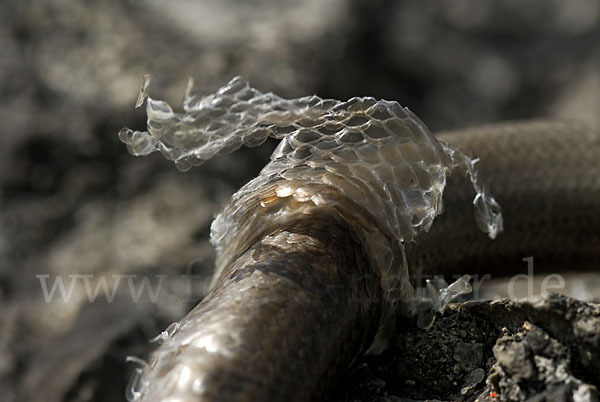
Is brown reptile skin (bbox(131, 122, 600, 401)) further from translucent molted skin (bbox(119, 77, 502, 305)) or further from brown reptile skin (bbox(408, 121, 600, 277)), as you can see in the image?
brown reptile skin (bbox(408, 121, 600, 277))

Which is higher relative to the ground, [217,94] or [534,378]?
[217,94]

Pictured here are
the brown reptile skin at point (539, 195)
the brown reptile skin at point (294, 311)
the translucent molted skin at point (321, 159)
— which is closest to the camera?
the brown reptile skin at point (294, 311)

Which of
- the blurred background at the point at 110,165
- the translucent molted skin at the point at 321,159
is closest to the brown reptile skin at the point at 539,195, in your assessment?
the blurred background at the point at 110,165

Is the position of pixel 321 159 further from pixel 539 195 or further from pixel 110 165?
pixel 110 165

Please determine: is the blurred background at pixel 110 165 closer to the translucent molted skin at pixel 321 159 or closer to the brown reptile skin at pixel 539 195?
the brown reptile skin at pixel 539 195

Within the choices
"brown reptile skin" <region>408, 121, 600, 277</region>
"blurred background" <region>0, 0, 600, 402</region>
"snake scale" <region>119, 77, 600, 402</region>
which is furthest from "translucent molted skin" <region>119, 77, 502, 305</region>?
"blurred background" <region>0, 0, 600, 402</region>

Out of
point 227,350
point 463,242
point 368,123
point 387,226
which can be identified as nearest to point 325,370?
point 227,350

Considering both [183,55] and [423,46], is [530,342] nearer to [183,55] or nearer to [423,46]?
[183,55]

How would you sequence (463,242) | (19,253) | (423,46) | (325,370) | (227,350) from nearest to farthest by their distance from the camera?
(227,350) < (325,370) < (463,242) < (19,253) < (423,46)

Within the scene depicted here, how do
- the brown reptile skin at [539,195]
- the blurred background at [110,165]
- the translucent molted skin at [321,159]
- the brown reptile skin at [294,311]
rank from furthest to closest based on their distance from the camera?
the blurred background at [110,165] → the brown reptile skin at [539,195] → the translucent molted skin at [321,159] → the brown reptile skin at [294,311]
